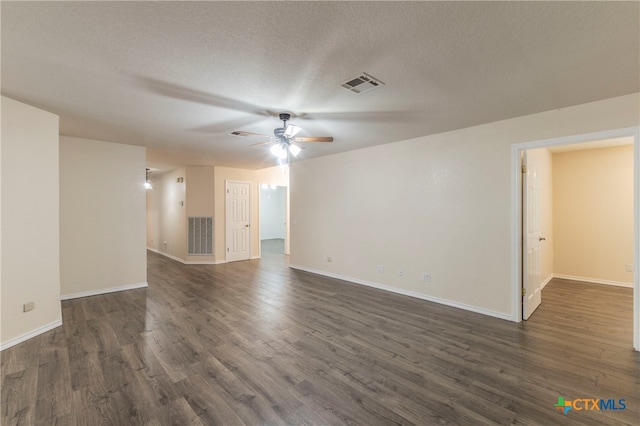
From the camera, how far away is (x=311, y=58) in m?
2.04

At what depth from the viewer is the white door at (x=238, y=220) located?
7.43 meters

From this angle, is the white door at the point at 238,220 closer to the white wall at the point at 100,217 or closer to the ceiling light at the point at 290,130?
the white wall at the point at 100,217

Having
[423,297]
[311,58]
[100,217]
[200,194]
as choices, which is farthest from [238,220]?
[311,58]

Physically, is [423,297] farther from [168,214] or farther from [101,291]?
[168,214]

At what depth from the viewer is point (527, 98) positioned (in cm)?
279

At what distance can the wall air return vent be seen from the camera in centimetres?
719

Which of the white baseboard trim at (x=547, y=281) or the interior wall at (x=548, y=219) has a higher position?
the interior wall at (x=548, y=219)

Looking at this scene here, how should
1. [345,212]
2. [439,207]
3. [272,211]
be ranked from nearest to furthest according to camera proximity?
[439,207] < [345,212] < [272,211]

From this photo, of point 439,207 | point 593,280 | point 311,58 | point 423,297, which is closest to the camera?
point 311,58

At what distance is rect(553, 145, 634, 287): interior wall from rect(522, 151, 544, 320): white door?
2491mm

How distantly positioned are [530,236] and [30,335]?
616cm

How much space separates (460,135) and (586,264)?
4.24 metres

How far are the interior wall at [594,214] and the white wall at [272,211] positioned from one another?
952 cm

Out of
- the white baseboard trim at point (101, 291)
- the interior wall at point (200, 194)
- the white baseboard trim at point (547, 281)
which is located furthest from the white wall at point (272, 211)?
the white baseboard trim at point (547, 281)
